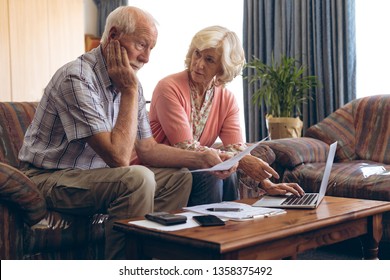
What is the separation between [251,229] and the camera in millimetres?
1312

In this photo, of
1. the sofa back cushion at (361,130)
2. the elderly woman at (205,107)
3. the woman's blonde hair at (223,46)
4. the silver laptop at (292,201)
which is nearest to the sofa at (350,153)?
the sofa back cushion at (361,130)

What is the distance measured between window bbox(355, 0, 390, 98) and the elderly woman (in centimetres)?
168

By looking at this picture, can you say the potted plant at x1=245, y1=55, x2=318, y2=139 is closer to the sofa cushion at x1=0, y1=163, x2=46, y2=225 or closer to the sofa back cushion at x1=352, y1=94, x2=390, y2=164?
the sofa back cushion at x1=352, y1=94, x2=390, y2=164

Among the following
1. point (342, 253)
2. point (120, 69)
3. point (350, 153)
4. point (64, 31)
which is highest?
point (64, 31)

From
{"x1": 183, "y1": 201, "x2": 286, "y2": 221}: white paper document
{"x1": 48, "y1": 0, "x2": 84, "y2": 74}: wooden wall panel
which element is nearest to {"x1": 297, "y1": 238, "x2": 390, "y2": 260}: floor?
{"x1": 183, "y1": 201, "x2": 286, "y2": 221}: white paper document

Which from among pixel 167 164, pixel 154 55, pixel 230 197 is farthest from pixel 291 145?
pixel 154 55

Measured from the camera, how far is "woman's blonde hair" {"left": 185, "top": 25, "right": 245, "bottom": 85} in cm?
230

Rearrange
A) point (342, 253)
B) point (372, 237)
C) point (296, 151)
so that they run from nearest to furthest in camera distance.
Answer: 1. point (372, 237)
2. point (342, 253)
3. point (296, 151)

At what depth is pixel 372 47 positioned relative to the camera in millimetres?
3738

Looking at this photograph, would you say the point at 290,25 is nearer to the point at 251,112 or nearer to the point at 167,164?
the point at 251,112

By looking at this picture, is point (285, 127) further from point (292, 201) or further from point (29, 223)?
point (29, 223)

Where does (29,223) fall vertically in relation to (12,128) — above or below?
below

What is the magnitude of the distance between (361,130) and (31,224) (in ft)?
7.07

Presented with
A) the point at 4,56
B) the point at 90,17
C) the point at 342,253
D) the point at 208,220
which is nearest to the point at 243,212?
the point at 208,220
